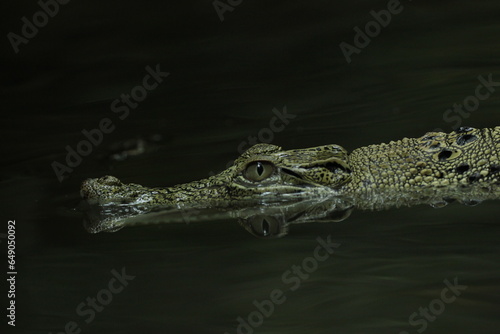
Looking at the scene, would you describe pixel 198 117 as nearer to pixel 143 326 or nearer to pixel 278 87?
pixel 278 87

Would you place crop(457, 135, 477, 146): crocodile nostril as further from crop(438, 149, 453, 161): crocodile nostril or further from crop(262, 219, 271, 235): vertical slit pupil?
crop(262, 219, 271, 235): vertical slit pupil

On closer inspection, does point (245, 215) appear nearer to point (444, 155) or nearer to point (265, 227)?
point (265, 227)

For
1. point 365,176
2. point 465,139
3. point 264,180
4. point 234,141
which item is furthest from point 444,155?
point 234,141

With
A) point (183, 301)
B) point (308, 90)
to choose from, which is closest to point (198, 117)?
point (308, 90)

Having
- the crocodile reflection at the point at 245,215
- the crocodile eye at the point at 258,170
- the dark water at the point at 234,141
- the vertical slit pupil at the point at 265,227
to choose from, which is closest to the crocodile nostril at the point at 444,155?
the dark water at the point at 234,141

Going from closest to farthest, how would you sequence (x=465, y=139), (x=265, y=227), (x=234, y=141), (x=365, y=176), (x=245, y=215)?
(x=265, y=227)
(x=245, y=215)
(x=465, y=139)
(x=365, y=176)
(x=234, y=141)

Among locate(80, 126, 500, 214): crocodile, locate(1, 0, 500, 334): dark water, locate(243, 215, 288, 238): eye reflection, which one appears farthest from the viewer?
locate(80, 126, 500, 214): crocodile

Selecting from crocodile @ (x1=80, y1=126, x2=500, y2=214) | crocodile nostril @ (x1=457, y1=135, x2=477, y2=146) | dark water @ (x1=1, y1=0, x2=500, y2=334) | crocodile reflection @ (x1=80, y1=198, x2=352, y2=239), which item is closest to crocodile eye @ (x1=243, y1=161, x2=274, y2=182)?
crocodile @ (x1=80, y1=126, x2=500, y2=214)

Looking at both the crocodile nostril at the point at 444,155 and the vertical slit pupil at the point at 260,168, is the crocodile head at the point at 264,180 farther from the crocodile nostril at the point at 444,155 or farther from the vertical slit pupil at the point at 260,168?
the crocodile nostril at the point at 444,155
